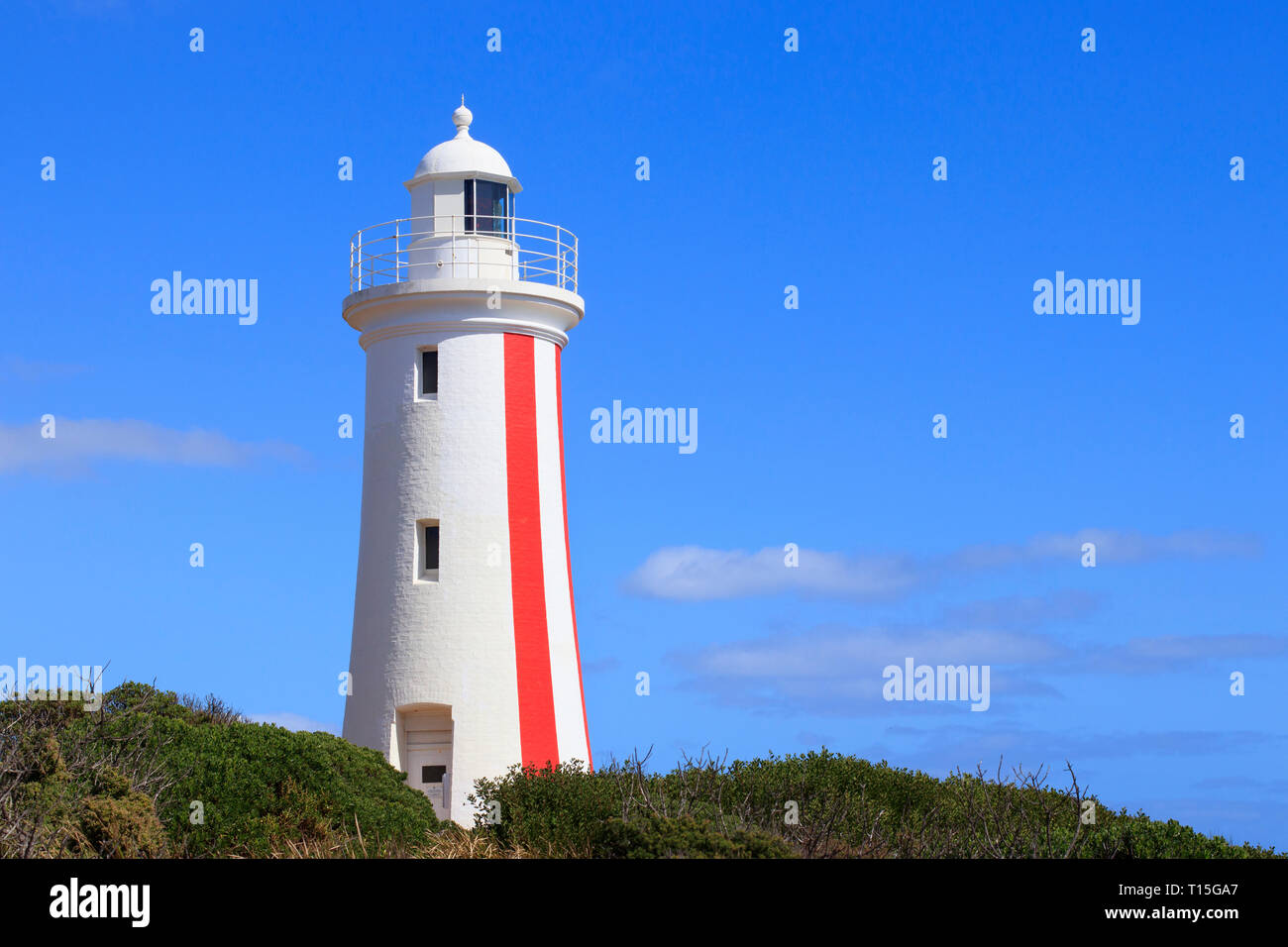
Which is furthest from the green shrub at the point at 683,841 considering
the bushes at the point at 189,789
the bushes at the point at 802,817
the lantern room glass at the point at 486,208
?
the lantern room glass at the point at 486,208

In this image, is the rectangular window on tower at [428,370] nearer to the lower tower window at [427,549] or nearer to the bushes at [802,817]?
the lower tower window at [427,549]

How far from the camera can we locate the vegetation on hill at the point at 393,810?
17859 mm

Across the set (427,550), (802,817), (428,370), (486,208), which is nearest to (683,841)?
(802,817)

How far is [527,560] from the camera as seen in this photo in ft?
84.2

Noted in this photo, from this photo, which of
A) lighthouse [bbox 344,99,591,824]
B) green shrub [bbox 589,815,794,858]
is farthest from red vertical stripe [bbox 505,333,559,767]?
green shrub [bbox 589,815,794,858]

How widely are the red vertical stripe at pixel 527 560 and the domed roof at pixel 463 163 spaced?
2931 mm

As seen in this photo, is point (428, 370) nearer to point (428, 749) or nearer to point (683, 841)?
point (428, 749)

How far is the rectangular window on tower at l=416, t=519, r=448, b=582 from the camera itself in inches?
1008

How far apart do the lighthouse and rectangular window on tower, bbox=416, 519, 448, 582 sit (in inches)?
1.5

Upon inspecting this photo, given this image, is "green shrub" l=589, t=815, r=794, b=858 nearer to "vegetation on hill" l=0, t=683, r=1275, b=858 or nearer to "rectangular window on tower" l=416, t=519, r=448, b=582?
"vegetation on hill" l=0, t=683, r=1275, b=858

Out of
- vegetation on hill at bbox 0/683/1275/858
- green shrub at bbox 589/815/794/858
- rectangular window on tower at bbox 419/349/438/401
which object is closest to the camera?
green shrub at bbox 589/815/794/858
